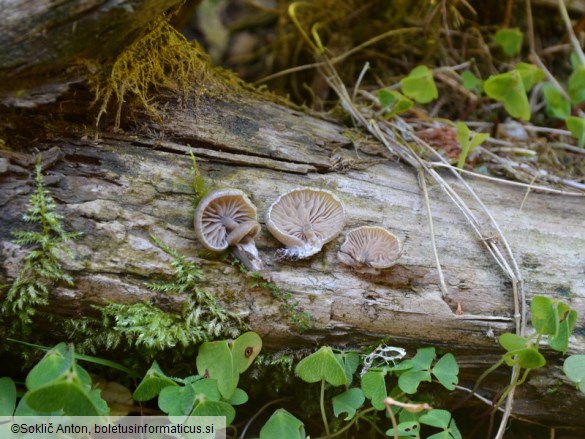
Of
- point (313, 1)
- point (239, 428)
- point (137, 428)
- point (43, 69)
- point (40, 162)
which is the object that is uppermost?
point (313, 1)

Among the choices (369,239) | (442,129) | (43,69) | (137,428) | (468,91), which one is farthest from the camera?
(468,91)

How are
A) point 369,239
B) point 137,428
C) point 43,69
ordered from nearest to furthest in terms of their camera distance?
point 43,69
point 137,428
point 369,239

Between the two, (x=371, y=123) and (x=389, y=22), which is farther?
(x=389, y=22)

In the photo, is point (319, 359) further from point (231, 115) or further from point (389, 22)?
point (389, 22)

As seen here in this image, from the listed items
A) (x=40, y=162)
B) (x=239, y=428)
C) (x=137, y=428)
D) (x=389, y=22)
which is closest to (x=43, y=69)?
(x=40, y=162)

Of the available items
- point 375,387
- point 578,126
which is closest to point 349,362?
point 375,387

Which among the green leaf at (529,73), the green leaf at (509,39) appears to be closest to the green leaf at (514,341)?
the green leaf at (529,73)

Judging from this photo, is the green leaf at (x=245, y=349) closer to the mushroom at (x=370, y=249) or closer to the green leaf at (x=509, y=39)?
the mushroom at (x=370, y=249)
